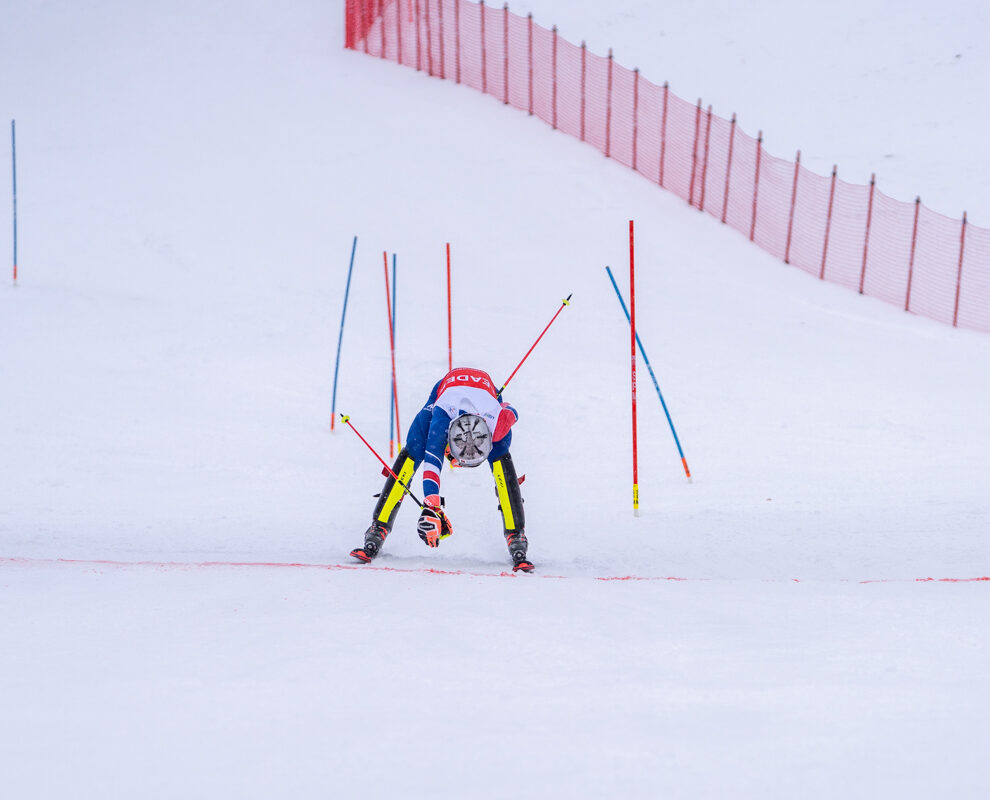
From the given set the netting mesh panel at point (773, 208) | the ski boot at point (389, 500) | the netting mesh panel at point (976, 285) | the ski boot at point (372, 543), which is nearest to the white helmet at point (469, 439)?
the ski boot at point (389, 500)

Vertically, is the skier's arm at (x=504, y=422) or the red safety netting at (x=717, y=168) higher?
the red safety netting at (x=717, y=168)

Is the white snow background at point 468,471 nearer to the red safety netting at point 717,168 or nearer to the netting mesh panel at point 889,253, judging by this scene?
the netting mesh panel at point 889,253

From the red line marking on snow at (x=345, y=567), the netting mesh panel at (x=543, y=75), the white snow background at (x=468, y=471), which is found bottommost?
the red line marking on snow at (x=345, y=567)

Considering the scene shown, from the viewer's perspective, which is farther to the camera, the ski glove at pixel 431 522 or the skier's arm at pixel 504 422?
the skier's arm at pixel 504 422

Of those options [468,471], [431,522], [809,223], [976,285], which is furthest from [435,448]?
[809,223]

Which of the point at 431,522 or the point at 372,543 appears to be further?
the point at 372,543

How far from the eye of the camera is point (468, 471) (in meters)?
8.42

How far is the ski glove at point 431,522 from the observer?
16.8 ft

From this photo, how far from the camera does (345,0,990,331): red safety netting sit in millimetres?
12867

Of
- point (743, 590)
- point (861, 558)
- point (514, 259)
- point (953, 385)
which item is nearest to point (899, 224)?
point (953, 385)

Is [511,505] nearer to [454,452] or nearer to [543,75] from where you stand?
[454,452]

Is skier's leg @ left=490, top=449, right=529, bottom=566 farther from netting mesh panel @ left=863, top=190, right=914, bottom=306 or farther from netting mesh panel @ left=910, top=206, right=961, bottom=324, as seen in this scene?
netting mesh panel @ left=863, top=190, right=914, bottom=306

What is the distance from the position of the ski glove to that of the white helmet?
345 millimetres

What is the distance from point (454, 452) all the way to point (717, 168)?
35.7ft
